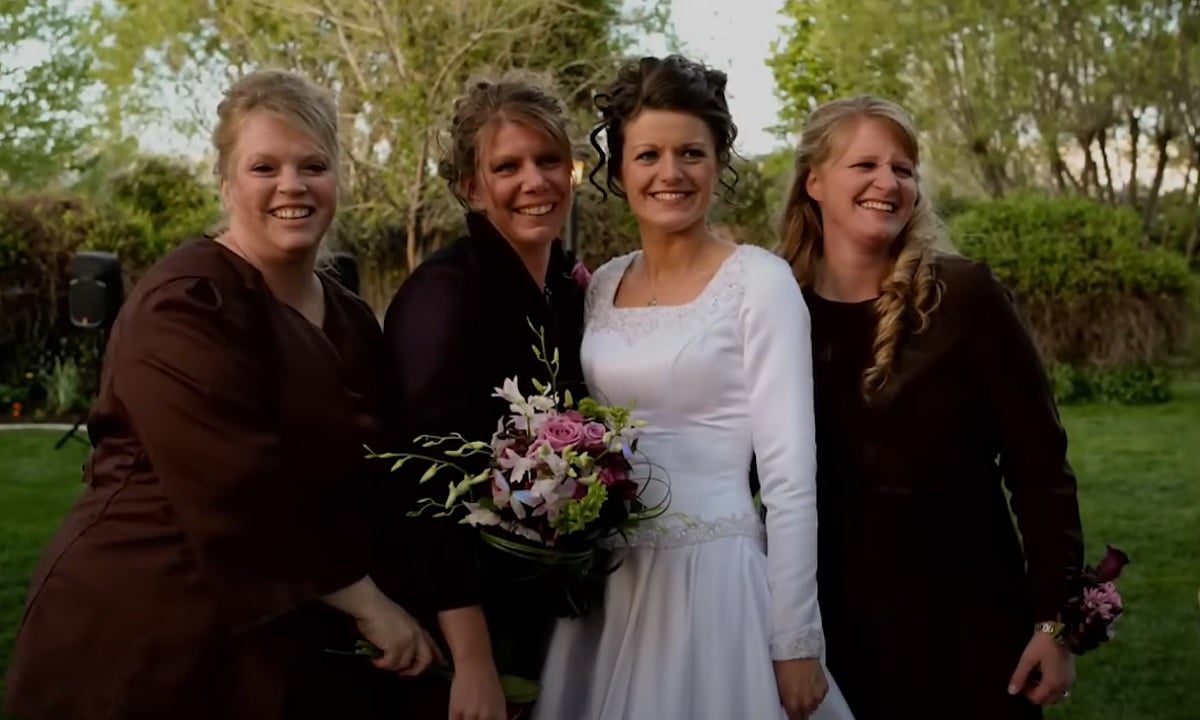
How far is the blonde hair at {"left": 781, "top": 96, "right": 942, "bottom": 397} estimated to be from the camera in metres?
2.78

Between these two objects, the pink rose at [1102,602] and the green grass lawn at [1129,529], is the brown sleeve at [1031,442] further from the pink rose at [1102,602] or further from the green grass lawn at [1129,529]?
the green grass lawn at [1129,529]

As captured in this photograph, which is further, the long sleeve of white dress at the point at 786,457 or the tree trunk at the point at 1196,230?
the tree trunk at the point at 1196,230

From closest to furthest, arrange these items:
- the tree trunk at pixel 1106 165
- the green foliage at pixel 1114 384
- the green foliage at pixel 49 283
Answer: the green foliage at pixel 1114 384 < the green foliage at pixel 49 283 < the tree trunk at pixel 1106 165

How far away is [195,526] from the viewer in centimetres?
226

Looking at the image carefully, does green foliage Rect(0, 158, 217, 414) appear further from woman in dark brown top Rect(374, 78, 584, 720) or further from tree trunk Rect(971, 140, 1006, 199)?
woman in dark brown top Rect(374, 78, 584, 720)

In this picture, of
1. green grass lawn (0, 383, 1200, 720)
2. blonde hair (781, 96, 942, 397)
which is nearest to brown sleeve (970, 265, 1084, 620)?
blonde hair (781, 96, 942, 397)

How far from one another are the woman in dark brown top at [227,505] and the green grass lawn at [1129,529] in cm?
136

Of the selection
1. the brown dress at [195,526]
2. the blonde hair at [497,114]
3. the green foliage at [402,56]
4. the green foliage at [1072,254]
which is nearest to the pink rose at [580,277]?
the blonde hair at [497,114]

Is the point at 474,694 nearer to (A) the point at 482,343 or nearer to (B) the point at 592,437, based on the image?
(B) the point at 592,437

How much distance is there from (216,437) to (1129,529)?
7.90m

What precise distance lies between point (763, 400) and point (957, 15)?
18609 millimetres

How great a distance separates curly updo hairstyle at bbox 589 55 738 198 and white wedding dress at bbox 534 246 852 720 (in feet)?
0.96

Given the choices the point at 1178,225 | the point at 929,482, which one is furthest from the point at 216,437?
the point at 1178,225

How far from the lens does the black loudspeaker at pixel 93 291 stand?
12234 millimetres
